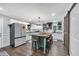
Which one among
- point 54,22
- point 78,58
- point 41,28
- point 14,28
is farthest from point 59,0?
point 54,22

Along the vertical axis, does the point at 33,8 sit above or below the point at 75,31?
above

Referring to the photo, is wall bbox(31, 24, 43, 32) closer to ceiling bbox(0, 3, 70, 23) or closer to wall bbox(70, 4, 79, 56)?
ceiling bbox(0, 3, 70, 23)

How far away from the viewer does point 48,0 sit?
133cm

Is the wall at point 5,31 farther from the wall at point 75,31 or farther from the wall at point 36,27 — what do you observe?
the wall at point 75,31

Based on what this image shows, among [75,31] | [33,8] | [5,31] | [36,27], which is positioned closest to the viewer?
[75,31]

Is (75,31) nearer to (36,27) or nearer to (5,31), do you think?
(5,31)

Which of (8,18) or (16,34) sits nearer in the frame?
(16,34)

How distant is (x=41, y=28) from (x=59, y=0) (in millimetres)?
4691

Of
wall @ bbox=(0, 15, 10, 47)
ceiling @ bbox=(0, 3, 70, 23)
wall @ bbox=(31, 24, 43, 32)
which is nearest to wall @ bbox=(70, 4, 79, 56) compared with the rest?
ceiling @ bbox=(0, 3, 70, 23)

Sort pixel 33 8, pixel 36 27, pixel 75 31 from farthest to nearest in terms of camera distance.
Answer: pixel 36 27 → pixel 33 8 → pixel 75 31

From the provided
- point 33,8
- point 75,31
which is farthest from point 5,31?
point 75,31

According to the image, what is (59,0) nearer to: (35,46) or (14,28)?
(35,46)

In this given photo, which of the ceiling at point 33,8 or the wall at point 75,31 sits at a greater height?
the ceiling at point 33,8

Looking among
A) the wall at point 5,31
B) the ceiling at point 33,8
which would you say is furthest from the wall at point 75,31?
the wall at point 5,31
